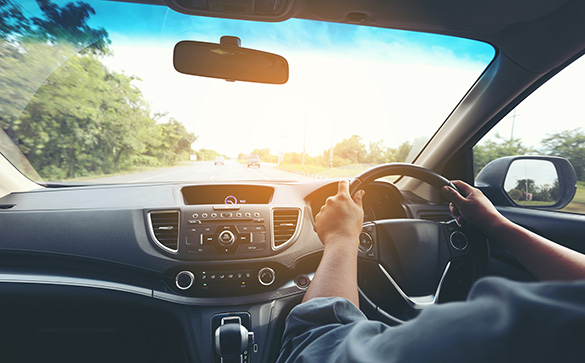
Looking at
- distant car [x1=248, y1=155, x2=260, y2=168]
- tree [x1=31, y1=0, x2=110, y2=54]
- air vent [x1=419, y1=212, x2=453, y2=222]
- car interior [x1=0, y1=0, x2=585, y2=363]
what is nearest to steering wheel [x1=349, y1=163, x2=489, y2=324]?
car interior [x1=0, y1=0, x2=585, y2=363]

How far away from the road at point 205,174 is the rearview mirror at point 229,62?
96 cm

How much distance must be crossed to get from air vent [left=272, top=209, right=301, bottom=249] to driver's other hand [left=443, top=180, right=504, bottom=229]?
1110 mm

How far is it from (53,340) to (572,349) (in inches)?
125

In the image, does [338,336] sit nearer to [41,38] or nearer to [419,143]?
[419,143]

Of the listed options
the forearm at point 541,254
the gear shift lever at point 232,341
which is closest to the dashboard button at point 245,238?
the gear shift lever at point 232,341

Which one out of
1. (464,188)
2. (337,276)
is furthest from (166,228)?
(464,188)

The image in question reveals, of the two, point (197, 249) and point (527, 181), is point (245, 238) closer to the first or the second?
point (197, 249)

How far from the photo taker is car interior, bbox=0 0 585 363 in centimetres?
227

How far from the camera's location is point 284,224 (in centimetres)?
265

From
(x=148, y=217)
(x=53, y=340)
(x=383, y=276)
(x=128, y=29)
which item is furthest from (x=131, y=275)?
(x=128, y=29)

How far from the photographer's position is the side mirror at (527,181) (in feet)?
9.81

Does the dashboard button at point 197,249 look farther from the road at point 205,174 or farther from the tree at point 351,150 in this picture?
the tree at point 351,150

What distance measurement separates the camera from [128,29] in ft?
11.5

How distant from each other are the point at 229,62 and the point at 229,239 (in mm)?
1291
